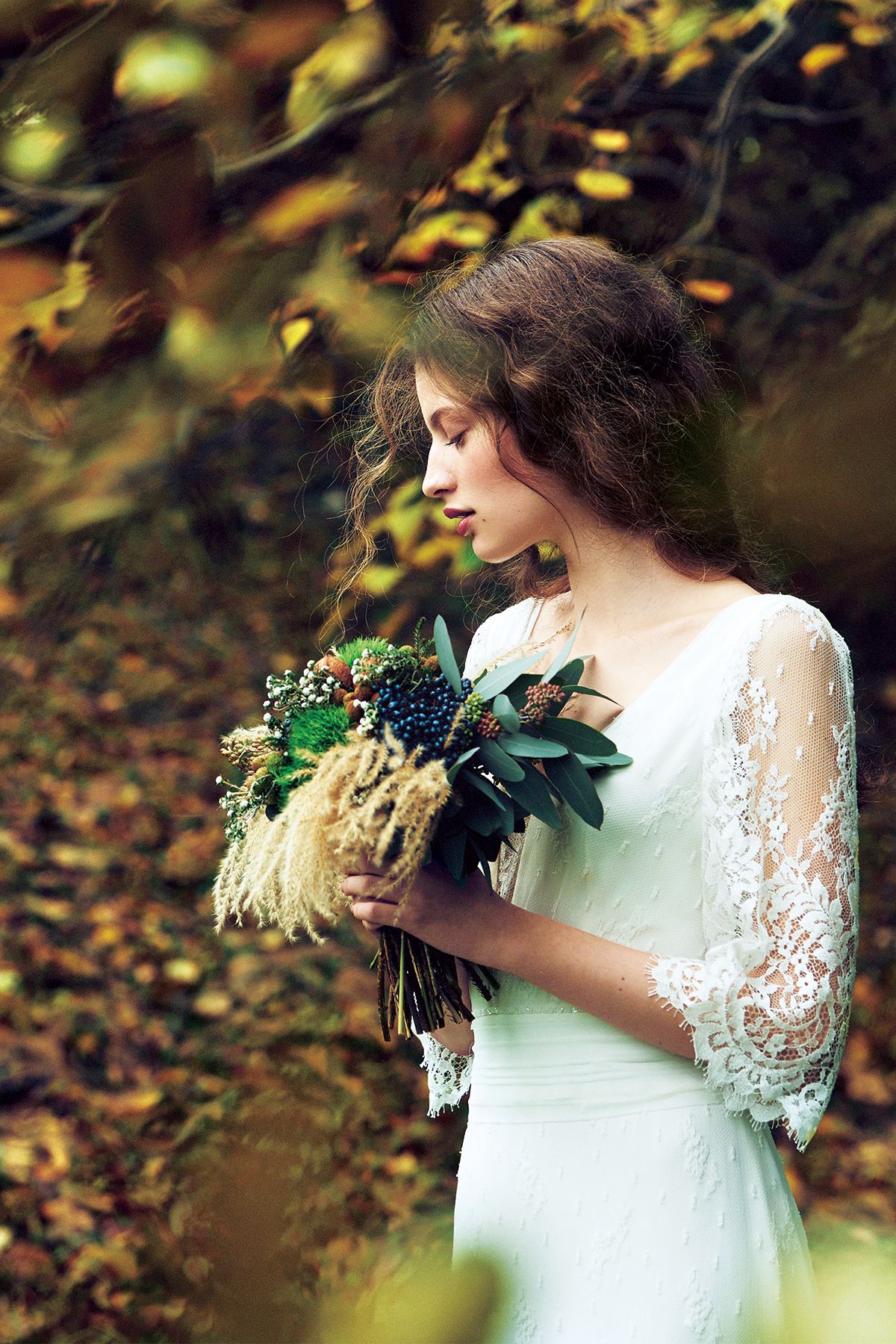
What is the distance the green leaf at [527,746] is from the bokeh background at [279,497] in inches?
12.9

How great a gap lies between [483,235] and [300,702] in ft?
6.53

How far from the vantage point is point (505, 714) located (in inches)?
54.4

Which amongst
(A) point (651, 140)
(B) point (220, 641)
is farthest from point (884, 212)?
(B) point (220, 641)

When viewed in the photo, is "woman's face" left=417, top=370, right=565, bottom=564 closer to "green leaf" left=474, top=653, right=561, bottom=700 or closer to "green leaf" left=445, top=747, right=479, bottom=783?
"green leaf" left=474, top=653, right=561, bottom=700

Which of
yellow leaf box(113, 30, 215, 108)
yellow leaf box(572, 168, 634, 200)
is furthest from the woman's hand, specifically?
yellow leaf box(572, 168, 634, 200)

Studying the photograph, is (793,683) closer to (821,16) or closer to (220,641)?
(821,16)

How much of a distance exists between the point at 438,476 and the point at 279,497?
7.48 feet

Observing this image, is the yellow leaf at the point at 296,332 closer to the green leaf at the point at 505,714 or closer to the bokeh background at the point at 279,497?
the bokeh background at the point at 279,497

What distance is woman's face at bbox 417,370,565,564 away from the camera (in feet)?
5.56

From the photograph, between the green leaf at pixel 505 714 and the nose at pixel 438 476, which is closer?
the green leaf at pixel 505 714

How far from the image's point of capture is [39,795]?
4.10 metres

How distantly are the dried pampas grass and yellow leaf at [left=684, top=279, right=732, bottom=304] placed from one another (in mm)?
2424

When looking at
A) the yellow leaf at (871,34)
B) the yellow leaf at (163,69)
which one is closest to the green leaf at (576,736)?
the yellow leaf at (163,69)

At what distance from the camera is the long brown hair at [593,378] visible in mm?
1710
